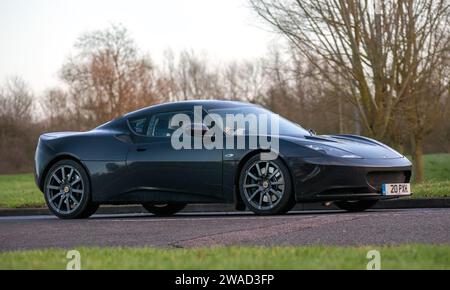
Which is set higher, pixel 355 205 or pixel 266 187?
pixel 266 187

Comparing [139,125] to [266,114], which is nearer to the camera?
[266,114]

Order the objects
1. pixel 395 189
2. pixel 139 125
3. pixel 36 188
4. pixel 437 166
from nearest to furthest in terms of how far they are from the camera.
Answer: pixel 395 189
pixel 139 125
pixel 36 188
pixel 437 166

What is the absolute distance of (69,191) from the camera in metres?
10.9

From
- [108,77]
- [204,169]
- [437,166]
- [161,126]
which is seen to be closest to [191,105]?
[161,126]

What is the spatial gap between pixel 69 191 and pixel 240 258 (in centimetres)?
592

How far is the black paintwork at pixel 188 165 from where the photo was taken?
9.52 m

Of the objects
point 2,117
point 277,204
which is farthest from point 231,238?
point 2,117

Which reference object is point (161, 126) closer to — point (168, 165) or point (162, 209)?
point (168, 165)

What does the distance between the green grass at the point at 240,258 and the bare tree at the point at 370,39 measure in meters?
16.1

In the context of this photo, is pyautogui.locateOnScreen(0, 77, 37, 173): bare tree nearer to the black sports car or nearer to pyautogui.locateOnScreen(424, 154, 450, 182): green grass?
pyautogui.locateOnScreen(424, 154, 450, 182): green grass

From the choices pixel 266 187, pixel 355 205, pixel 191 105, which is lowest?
pixel 355 205

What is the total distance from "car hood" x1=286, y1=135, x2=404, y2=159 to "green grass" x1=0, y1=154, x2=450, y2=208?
250 centimetres

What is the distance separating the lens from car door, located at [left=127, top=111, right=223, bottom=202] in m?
10.0

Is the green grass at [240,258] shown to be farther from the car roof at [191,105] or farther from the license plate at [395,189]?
the car roof at [191,105]
